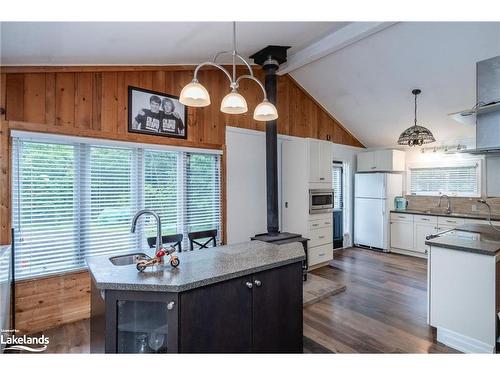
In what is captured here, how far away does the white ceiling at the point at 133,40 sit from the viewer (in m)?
1.91

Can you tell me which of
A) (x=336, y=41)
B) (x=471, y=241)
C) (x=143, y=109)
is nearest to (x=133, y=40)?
(x=143, y=109)

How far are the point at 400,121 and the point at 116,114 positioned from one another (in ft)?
15.2

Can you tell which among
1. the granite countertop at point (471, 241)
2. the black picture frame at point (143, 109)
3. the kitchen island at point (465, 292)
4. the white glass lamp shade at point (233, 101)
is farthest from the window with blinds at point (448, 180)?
the white glass lamp shade at point (233, 101)

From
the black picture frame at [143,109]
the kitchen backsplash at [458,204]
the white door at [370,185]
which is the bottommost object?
the kitchen backsplash at [458,204]

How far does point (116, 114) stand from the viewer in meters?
3.00

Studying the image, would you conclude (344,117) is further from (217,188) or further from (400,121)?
(217,188)

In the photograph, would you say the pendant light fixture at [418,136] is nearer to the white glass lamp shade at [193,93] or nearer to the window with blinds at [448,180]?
the window with blinds at [448,180]

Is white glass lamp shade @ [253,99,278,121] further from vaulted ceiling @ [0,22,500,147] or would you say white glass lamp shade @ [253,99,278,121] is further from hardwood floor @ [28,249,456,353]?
hardwood floor @ [28,249,456,353]

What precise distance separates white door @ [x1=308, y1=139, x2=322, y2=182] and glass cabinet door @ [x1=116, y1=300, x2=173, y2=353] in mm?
3296

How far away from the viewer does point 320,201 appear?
4508mm

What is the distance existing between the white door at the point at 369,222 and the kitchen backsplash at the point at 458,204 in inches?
30.9

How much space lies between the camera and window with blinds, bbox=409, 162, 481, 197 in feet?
16.4

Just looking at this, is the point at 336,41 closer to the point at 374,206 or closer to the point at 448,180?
the point at 374,206
